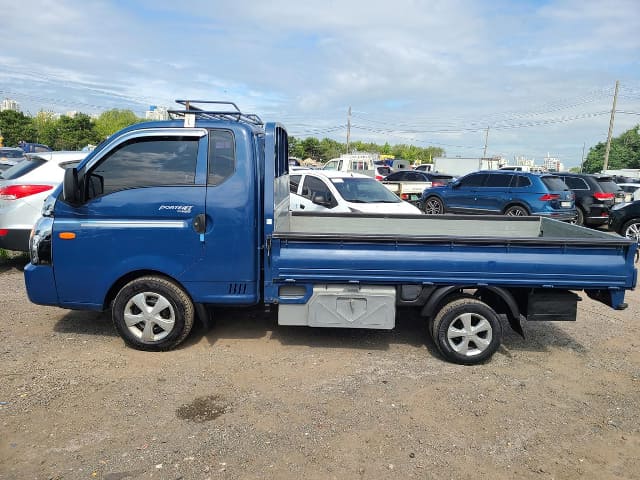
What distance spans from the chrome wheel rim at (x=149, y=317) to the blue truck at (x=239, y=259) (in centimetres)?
1

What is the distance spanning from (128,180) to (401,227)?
3.26m

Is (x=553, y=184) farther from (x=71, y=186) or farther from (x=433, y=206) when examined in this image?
(x=71, y=186)

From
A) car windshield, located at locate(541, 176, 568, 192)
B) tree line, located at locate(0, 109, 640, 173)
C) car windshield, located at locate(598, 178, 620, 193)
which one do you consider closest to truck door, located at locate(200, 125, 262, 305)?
car windshield, located at locate(541, 176, 568, 192)

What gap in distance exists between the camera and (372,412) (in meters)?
3.83

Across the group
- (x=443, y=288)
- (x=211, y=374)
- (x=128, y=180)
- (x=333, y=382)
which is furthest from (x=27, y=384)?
(x=443, y=288)

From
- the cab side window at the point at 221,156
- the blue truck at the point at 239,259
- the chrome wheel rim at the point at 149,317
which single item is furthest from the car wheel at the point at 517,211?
the chrome wheel rim at the point at 149,317

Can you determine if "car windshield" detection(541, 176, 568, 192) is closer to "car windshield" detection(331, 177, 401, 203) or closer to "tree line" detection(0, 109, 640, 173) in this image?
"car windshield" detection(331, 177, 401, 203)

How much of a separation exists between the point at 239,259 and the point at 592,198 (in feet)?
42.4

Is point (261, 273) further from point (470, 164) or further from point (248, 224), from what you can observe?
point (470, 164)

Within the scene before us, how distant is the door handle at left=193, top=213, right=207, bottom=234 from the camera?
447cm

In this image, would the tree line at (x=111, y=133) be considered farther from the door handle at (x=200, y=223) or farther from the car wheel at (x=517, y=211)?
the door handle at (x=200, y=223)

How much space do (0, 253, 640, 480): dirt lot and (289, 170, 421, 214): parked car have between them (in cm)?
373

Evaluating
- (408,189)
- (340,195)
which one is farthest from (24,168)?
(408,189)

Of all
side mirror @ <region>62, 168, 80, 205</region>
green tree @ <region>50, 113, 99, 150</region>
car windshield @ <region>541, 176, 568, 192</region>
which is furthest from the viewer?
green tree @ <region>50, 113, 99, 150</region>
